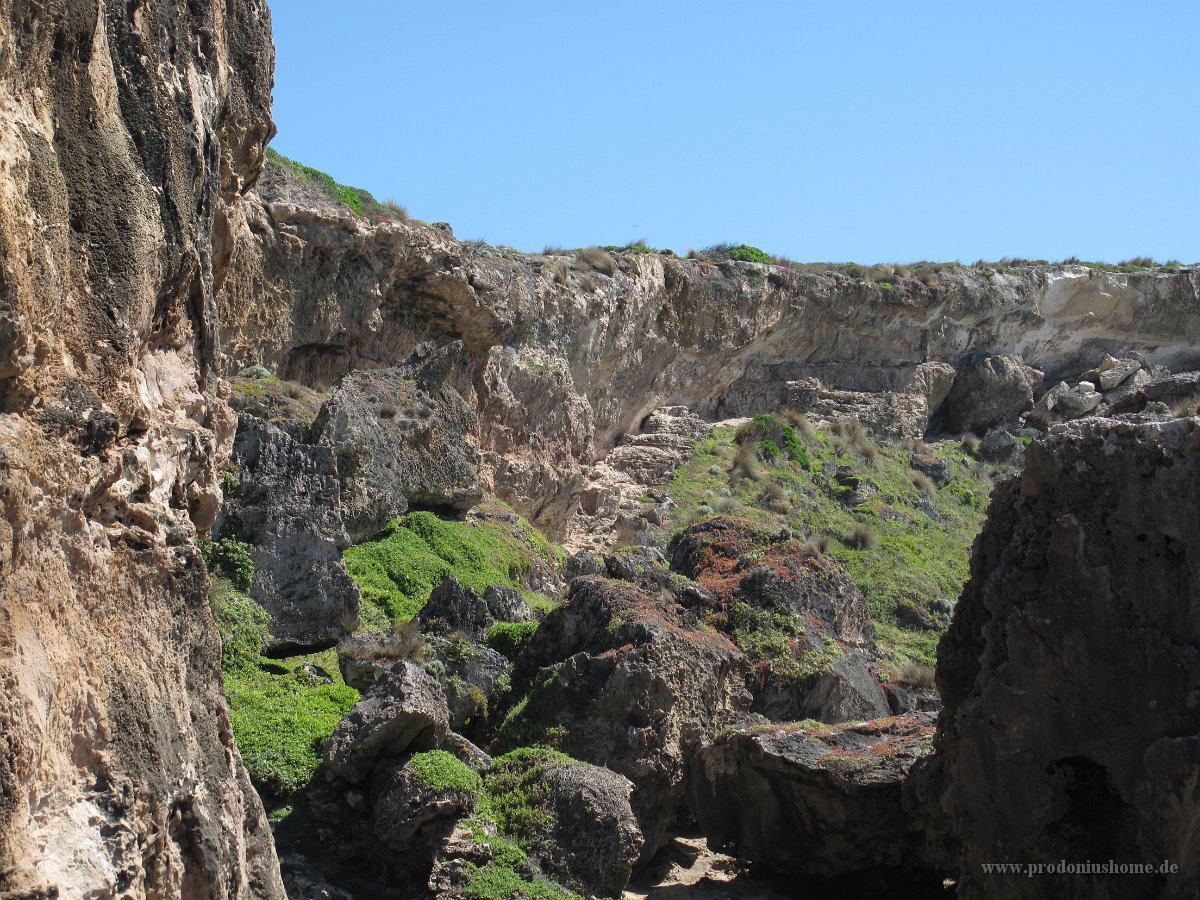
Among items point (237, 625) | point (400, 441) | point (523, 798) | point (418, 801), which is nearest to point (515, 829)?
point (523, 798)

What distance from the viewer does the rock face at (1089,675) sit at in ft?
31.9

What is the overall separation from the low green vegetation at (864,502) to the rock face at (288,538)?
45.1 feet

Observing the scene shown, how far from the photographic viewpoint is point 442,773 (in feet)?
36.6

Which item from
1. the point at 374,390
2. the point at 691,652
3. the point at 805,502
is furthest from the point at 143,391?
the point at 805,502

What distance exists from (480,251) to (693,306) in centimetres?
851

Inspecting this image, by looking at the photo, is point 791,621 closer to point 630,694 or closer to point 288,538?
point 630,694

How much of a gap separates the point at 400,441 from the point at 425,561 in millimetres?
2264

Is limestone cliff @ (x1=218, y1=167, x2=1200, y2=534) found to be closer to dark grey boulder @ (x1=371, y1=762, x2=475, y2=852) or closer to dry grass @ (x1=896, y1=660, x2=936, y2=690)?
dry grass @ (x1=896, y1=660, x2=936, y2=690)

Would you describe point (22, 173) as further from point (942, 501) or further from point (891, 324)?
point (891, 324)

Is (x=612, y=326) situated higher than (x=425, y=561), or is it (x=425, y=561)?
(x=612, y=326)

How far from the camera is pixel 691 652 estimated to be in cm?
1420

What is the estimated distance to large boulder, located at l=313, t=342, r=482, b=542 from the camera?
715 inches

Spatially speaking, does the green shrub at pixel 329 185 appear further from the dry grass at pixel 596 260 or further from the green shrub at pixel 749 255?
the green shrub at pixel 749 255

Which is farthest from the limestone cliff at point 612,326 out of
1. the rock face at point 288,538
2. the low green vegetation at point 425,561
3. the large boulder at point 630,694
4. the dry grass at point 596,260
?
the large boulder at point 630,694
